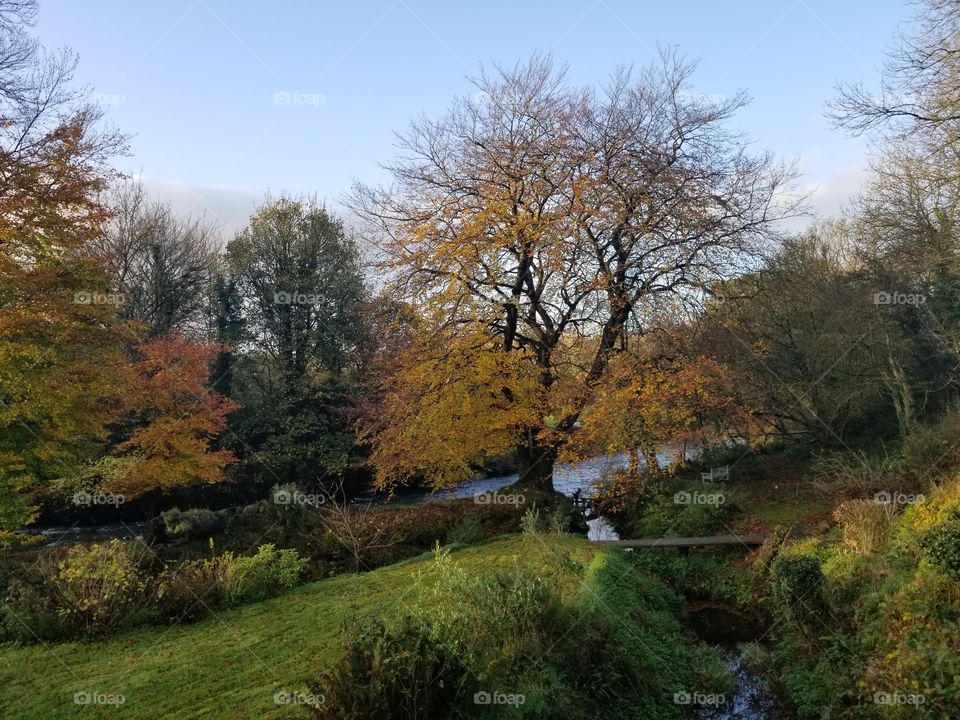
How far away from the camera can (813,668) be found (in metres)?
8.48

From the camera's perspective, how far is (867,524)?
10.0m

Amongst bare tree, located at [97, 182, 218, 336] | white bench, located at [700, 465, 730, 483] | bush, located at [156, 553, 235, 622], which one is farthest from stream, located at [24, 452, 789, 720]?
bare tree, located at [97, 182, 218, 336]

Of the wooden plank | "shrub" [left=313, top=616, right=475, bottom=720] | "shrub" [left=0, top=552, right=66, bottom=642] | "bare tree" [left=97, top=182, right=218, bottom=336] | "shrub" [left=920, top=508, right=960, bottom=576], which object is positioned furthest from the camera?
"bare tree" [left=97, top=182, right=218, bottom=336]

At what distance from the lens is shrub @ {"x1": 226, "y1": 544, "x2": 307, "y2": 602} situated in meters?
10.0

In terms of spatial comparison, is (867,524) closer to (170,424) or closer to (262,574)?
(262,574)

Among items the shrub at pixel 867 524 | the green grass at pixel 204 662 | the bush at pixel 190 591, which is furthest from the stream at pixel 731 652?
the bush at pixel 190 591

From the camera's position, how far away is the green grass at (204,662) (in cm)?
627

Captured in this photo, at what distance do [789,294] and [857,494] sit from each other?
8.50 m

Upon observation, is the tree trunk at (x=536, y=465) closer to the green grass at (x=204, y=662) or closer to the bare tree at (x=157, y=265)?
the green grass at (x=204, y=662)

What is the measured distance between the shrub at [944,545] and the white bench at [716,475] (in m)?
10.9

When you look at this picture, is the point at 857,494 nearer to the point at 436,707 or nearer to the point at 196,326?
the point at 436,707

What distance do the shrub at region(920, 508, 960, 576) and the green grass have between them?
4927mm

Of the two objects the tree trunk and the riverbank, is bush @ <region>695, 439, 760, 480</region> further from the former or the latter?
the riverbank

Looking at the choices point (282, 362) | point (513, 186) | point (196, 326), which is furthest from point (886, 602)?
point (196, 326)
